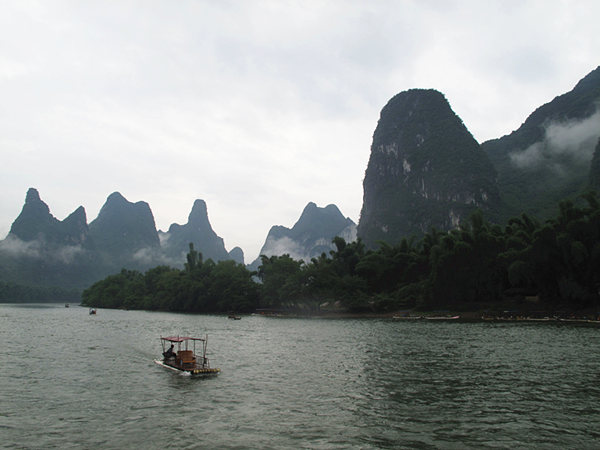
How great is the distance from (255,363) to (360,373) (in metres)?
8.13

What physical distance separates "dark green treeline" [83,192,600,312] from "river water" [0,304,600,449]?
1306 inches

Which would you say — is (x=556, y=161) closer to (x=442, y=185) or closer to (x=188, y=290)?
(x=442, y=185)

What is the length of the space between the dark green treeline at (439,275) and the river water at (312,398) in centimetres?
3318

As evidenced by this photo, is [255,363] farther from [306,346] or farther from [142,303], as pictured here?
[142,303]

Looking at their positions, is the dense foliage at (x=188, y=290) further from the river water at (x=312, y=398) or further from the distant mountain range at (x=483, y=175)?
the river water at (x=312, y=398)

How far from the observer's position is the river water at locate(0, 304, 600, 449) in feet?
47.9

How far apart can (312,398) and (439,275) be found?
65.1 metres

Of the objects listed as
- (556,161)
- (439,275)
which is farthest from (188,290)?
(556,161)

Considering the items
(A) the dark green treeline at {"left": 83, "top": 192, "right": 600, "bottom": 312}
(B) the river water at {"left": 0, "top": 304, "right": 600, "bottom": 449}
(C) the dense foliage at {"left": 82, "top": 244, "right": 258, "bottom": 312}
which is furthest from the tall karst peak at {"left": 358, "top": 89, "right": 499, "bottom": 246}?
(B) the river water at {"left": 0, "top": 304, "right": 600, "bottom": 449}

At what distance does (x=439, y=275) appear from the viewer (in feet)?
263

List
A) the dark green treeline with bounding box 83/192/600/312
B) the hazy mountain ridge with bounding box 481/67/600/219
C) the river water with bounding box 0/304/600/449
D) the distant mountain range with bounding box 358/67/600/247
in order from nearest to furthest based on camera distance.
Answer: the river water with bounding box 0/304/600/449
the dark green treeline with bounding box 83/192/600/312
the hazy mountain ridge with bounding box 481/67/600/219
the distant mountain range with bounding box 358/67/600/247

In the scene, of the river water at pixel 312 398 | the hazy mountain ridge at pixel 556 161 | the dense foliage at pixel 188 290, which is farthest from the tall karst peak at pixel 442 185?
the river water at pixel 312 398

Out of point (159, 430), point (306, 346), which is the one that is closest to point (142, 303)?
point (306, 346)

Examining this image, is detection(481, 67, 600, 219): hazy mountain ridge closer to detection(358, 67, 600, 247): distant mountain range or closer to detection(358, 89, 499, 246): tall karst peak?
detection(358, 67, 600, 247): distant mountain range
